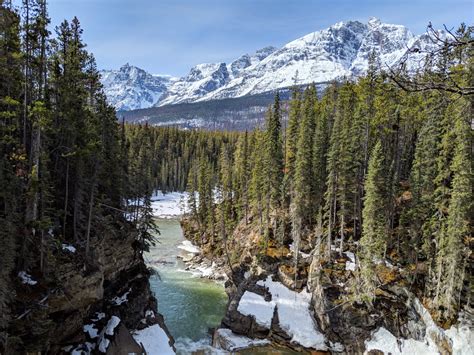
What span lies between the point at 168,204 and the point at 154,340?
72.0 meters

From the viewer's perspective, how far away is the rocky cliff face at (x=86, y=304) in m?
17.8

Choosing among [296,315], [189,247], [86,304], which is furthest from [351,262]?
[189,247]

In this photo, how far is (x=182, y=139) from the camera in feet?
428

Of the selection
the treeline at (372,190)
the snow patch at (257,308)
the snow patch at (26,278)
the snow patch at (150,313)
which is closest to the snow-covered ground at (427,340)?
the treeline at (372,190)

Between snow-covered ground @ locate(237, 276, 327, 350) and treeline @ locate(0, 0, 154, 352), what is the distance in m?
13.3

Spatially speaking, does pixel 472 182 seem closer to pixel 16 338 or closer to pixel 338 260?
pixel 338 260

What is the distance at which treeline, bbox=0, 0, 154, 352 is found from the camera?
57.6 ft

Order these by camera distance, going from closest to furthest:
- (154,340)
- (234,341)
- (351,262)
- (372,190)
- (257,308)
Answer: (154,340) < (234,341) < (372,190) < (257,308) < (351,262)

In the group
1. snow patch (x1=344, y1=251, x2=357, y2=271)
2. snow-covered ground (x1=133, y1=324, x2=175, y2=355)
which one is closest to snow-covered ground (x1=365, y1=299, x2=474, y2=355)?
snow patch (x1=344, y1=251, x2=357, y2=271)

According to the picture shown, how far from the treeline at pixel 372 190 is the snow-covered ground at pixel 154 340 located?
16.2m

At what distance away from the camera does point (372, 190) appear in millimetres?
32219

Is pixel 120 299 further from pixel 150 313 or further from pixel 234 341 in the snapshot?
pixel 234 341

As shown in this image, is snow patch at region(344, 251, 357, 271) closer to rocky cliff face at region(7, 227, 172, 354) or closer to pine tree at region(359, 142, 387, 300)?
pine tree at region(359, 142, 387, 300)

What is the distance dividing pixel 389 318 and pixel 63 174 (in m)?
27.9
